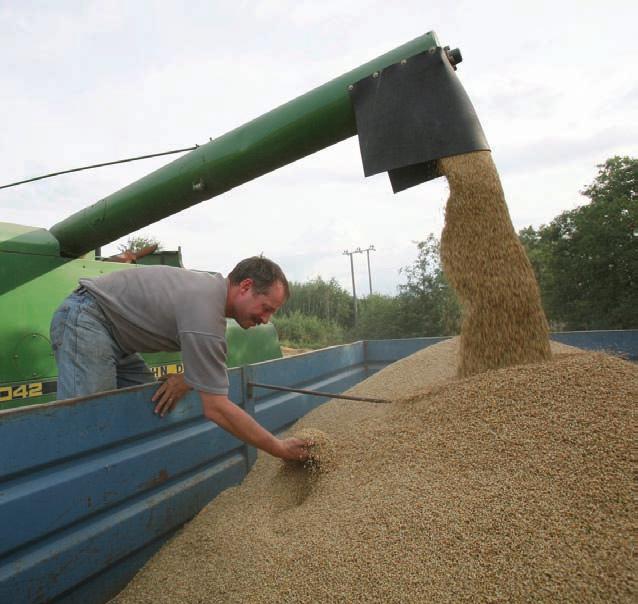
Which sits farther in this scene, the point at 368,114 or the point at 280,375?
the point at 280,375

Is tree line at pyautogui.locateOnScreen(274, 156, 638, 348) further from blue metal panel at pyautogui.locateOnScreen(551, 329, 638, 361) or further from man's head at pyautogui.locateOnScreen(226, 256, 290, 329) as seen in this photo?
man's head at pyautogui.locateOnScreen(226, 256, 290, 329)

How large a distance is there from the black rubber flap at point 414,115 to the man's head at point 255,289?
685 millimetres

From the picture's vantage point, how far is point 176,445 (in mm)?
2016

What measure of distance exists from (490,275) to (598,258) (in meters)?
11.2

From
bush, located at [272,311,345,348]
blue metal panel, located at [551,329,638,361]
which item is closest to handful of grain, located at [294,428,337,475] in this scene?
blue metal panel, located at [551,329,638,361]

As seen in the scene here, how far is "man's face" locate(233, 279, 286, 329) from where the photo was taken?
2.03m

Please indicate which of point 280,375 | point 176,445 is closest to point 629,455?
point 176,445

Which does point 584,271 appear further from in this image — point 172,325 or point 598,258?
point 172,325

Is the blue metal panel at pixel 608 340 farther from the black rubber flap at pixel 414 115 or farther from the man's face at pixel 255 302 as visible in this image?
the man's face at pixel 255 302

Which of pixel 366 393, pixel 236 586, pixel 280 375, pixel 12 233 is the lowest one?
pixel 236 586

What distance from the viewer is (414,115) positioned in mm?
2219

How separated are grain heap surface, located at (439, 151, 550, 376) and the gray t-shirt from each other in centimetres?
118

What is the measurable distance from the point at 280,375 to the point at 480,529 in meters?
1.66

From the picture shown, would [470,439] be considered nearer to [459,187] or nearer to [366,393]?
[459,187]
